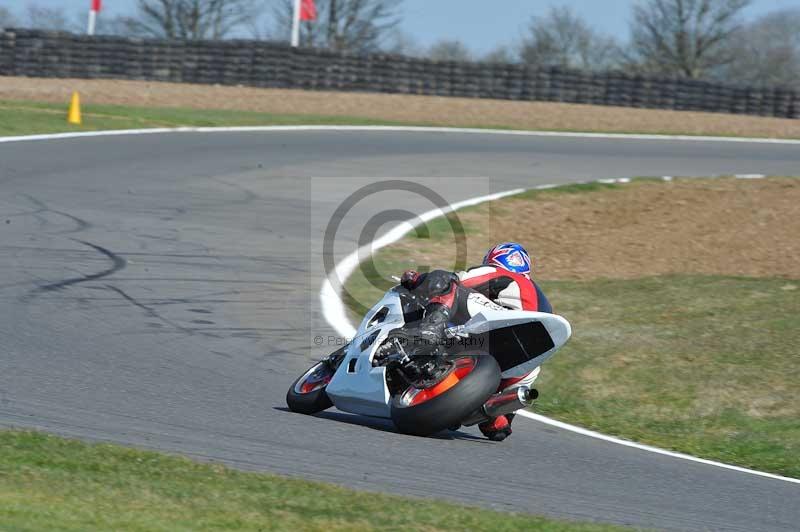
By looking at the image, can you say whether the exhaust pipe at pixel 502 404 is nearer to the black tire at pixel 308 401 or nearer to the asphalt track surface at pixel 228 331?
the asphalt track surface at pixel 228 331

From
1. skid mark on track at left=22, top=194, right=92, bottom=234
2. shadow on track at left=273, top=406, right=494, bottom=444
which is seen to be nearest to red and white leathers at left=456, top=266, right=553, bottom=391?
shadow on track at left=273, top=406, right=494, bottom=444

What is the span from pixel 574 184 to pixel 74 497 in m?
16.0

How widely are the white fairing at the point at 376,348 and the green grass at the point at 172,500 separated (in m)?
1.58

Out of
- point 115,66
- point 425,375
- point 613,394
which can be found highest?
point 115,66

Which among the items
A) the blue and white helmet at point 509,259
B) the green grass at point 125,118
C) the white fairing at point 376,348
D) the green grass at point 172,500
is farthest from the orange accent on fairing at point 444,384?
the green grass at point 125,118

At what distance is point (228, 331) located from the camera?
400 inches

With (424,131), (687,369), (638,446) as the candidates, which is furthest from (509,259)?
(424,131)

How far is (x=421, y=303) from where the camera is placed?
297 inches

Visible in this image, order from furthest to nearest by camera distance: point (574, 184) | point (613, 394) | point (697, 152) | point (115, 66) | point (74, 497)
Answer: point (115, 66), point (697, 152), point (574, 184), point (613, 394), point (74, 497)

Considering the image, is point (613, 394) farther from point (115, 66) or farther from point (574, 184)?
point (115, 66)

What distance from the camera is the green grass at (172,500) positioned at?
5094 millimetres

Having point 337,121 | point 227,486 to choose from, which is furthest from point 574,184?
point 227,486

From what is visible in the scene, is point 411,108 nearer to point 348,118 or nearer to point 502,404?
point 348,118

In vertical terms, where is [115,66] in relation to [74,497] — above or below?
above
